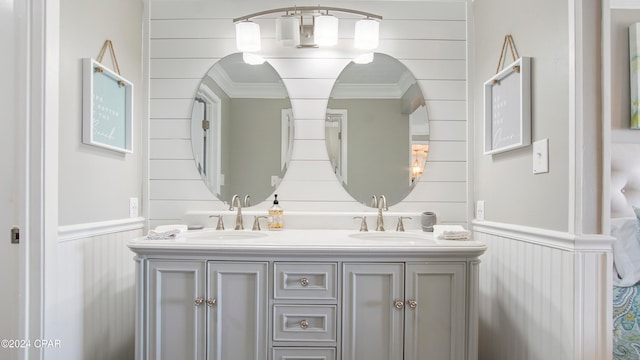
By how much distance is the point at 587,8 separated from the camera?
1.17 metres

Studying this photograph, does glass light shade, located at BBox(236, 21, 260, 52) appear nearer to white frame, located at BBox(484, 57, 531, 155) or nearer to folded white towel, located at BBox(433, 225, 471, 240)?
white frame, located at BBox(484, 57, 531, 155)

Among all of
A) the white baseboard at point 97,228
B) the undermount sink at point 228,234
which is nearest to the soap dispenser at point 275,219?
the undermount sink at point 228,234

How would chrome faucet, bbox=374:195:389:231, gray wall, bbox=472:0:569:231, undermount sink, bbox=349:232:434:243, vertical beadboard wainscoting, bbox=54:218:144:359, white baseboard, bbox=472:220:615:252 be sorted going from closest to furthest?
white baseboard, bbox=472:220:615:252 < gray wall, bbox=472:0:569:231 < vertical beadboard wainscoting, bbox=54:218:144:359 < undermount sink, bbox=349:232:434:243 < chrome faucet, bbox=374:195:389:231

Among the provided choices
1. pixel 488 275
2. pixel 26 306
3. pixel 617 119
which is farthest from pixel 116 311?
pixel 617 119

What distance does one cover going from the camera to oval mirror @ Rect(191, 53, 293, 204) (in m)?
2.01

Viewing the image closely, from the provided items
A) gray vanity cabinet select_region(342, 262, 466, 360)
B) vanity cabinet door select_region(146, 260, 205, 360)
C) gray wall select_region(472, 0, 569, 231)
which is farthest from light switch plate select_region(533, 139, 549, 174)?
vanity cabinet door select_region(146, 260, 205, 360)

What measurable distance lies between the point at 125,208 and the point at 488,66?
2164mm

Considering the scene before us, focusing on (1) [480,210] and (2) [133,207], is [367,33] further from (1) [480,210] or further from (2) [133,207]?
(2) [133,207]

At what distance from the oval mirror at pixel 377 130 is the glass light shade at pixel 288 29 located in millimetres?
354

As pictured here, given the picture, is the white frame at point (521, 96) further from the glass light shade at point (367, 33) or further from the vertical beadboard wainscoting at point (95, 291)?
the vertical beadboard wainscoting at point (95, 291)

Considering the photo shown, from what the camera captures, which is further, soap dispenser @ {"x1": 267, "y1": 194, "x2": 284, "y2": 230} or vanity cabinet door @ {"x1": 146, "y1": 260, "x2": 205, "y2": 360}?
soap dispenser @ {"x1": 267, "y1": 194, "x2": 284, "y2": 230}

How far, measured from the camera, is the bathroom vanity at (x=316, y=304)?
1.41 meters

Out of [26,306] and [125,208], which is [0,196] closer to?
[26,306]

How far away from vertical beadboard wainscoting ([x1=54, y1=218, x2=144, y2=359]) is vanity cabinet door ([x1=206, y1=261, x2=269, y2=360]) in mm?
593
